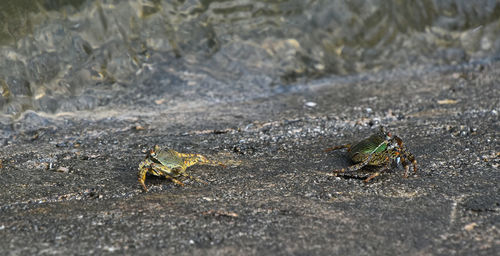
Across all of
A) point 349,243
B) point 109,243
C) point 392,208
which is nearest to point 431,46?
point 392,208

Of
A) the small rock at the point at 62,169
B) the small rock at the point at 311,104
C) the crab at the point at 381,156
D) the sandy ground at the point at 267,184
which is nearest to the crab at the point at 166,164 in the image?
the sandy ground at the point at 267,184

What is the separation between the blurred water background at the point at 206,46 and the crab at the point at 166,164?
1.69 metres

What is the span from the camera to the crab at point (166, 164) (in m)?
3.38

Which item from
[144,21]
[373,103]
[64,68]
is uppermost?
[144,21]

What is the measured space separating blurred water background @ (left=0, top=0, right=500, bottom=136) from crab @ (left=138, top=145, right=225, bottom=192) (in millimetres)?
1690

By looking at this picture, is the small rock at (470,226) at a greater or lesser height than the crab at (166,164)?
lesser

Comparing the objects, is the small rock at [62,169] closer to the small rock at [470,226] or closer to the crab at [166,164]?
the crab at [166,164]

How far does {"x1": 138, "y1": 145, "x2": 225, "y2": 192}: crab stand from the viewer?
133 inches

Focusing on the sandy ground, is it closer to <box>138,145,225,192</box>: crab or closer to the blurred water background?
<box>138,145,225,192</box>: crab

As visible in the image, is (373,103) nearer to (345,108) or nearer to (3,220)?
(345,108)

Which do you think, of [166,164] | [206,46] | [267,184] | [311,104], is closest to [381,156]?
[267,184]

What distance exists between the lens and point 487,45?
657 cm

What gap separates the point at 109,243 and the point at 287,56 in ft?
12.9

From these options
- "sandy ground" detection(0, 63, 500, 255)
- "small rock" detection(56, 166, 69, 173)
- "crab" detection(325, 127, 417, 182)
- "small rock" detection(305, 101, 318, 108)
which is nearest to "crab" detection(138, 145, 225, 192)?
"sandy ground" detection(0, 63, 500, 255)
